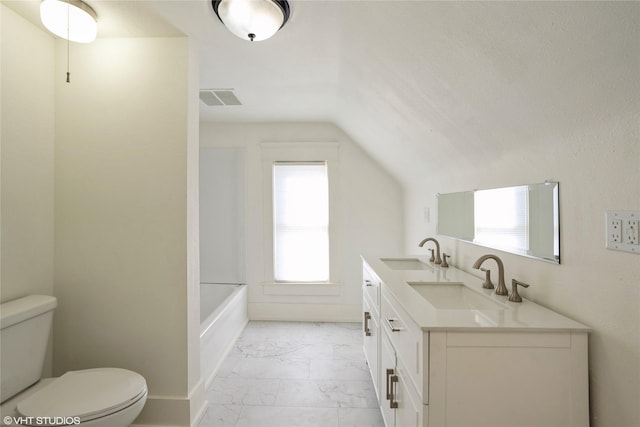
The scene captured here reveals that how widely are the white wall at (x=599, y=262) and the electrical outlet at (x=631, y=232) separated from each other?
0.15 feet

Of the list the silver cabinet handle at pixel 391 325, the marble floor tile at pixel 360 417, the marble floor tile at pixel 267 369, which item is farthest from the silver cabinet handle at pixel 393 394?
the marble floor tile at pixel 267 369

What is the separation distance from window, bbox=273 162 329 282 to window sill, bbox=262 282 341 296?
0.06 meters

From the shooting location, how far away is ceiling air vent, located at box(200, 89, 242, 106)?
105 inches

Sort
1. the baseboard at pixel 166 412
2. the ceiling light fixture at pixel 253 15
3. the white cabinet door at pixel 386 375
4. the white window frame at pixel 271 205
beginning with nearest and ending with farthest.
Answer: the ceiling light fixture at pixel 253 15 → the white cabinet door at pixel 386 375 → the baseboard at pixel 166 412 → the white window frame at pixel 271 205

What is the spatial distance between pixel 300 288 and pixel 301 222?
0.78 meters

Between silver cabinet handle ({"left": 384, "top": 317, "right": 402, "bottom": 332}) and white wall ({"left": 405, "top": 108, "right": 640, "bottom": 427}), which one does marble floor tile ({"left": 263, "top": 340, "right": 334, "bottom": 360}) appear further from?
white wall ({"left": 405, "top": 108, "right": 640, "bottom": 427})

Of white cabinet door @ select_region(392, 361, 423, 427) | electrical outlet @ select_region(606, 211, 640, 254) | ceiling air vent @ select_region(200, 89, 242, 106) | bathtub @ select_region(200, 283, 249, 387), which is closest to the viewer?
electrical outlet @ select_region(606, 211, 640, 254)

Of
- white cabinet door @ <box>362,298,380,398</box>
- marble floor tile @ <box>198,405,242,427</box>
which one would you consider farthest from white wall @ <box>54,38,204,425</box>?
white cabinet door @ <box>362,298,380,398</box>

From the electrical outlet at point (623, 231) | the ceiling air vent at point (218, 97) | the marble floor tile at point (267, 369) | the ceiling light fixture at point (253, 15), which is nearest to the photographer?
the electrical outlet at point (623, 231)

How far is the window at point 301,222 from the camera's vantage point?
3.58 metres

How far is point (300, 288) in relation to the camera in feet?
11.9

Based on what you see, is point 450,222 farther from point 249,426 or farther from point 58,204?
point 58,204

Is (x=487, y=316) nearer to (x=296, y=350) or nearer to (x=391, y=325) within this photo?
(x=391, y=325)

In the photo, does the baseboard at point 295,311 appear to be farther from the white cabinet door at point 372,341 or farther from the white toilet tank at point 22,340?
the white toilet tank at point 22,340
